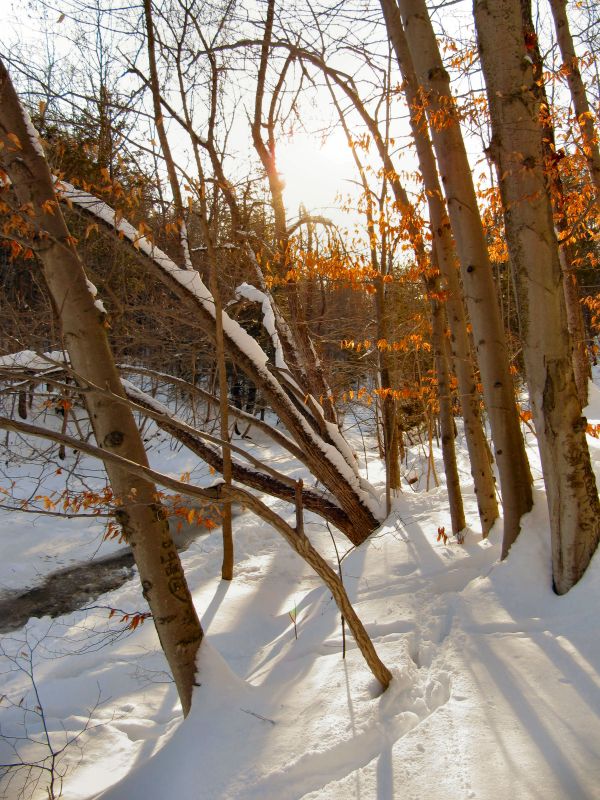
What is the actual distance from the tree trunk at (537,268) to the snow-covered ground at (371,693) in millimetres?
359

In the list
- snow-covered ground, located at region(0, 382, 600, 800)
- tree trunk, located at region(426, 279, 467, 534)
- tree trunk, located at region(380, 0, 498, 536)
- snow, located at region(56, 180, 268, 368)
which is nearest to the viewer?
snow-covered ground, located at region(0, 382, 600, 800)

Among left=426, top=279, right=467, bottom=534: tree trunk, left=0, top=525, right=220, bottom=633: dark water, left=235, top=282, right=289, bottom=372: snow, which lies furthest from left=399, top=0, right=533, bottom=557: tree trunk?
left=0, top=525, right=220, bottom=633: dark water

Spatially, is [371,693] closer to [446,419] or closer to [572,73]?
[446,419]

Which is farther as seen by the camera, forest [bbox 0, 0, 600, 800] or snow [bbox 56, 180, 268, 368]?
snow [bbox 56, 180, 268, 368]

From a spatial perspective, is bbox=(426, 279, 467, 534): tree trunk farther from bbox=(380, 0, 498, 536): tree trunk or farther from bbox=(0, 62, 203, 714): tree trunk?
bbox=(0, 62, 203, 714): tree trunk

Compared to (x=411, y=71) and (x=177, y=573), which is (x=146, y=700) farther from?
(x=411, y=71)

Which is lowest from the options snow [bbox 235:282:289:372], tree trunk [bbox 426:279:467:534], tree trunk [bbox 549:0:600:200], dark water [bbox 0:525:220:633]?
dark water [bbox 0:525:220:633]

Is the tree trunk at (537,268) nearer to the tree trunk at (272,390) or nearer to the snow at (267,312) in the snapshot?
the tree trunk at (272,390)

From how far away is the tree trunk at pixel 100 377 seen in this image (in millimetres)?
3223

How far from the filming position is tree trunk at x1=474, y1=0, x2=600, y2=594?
3.03 m

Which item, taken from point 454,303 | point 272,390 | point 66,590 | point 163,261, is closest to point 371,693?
point 454,303

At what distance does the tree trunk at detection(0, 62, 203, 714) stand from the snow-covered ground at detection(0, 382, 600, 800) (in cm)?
31

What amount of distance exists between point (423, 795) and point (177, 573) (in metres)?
2.00

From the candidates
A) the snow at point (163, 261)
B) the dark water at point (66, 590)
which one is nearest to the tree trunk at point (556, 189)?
the snow at point (163, 261)
